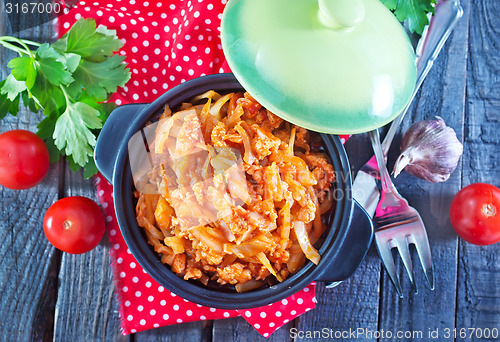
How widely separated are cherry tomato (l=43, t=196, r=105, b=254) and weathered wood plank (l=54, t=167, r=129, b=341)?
0.34 ft

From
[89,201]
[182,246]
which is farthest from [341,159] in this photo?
[89,201]

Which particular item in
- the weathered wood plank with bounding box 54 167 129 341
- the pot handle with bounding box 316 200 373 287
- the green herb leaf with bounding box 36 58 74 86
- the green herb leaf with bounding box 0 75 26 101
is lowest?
the weathered wood plank with bounding box 54 167 129 341

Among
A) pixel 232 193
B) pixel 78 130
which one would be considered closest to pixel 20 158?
pixel 78 130

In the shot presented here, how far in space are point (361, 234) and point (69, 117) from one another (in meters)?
1.15

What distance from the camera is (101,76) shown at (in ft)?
5.95

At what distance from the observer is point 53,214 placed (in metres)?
1.84

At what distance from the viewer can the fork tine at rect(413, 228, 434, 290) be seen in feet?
6.34

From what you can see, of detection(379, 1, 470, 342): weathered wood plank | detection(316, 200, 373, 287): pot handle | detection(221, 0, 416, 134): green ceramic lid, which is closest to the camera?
detection(221, 0, 416, 134): green ceramic lid

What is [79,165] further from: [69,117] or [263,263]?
[263,263]

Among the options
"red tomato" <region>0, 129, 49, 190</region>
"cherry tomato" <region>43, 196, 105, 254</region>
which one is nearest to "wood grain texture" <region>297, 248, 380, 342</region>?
"cherry tomato" <region>43, 196, 105, 254</region>

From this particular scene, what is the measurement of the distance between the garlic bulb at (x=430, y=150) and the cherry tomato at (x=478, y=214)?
4.8 inches

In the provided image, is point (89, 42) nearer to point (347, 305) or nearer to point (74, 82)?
point (74, 82)

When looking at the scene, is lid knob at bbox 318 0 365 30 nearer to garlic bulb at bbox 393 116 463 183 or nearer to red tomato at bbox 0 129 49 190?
garlic bulb at bbox 393 116 463 183

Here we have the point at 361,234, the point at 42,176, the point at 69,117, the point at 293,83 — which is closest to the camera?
the point at 293,83
